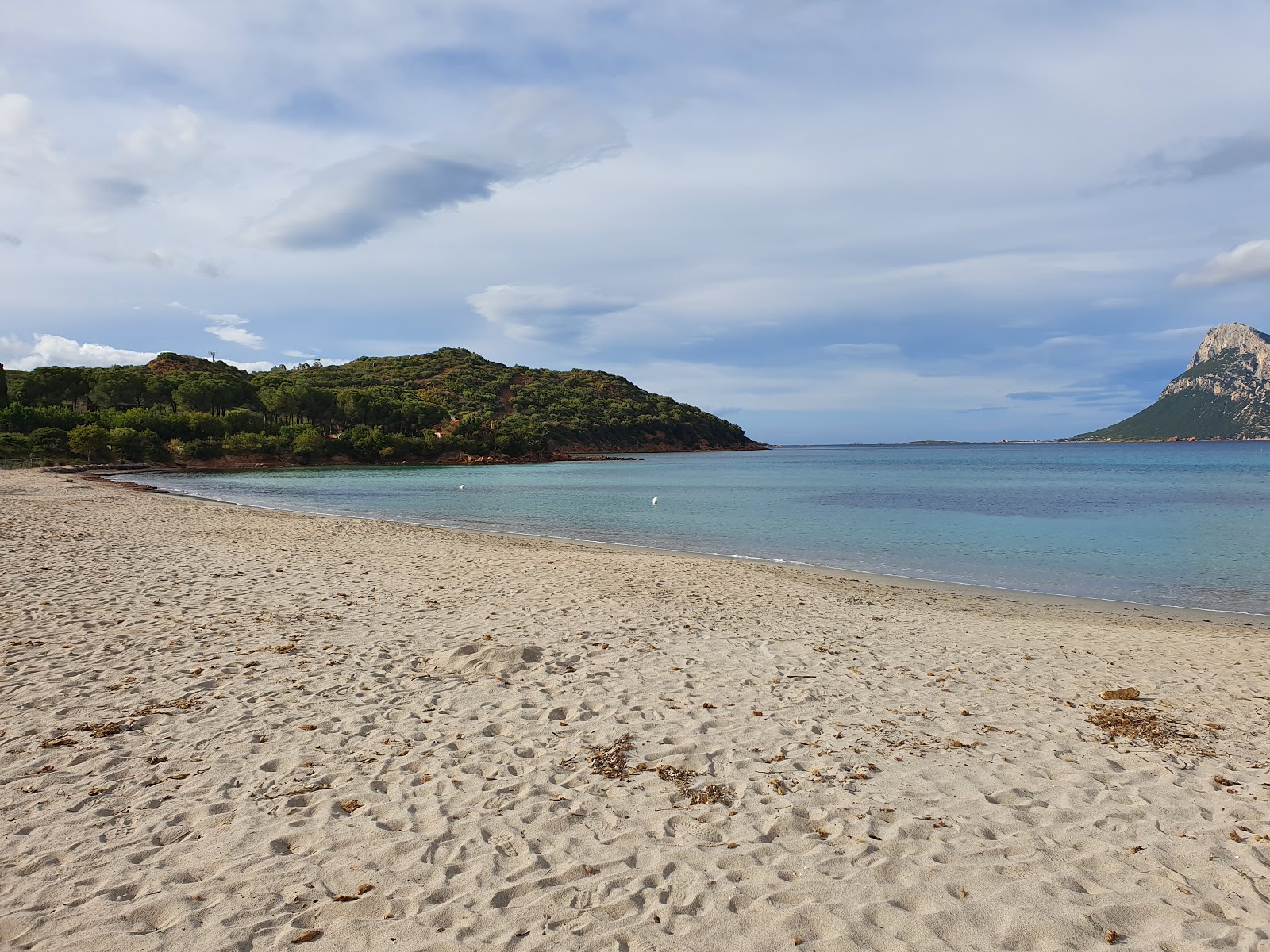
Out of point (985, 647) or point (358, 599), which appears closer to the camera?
point (985, 647)

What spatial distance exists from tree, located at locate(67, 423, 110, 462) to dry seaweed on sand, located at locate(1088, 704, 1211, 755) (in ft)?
245

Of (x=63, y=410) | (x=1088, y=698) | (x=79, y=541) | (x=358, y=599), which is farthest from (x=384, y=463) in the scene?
(x=1088, y=698)

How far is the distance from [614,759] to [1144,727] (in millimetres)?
4815

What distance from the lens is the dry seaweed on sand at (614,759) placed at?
17.4ft

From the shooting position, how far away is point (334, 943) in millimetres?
3389

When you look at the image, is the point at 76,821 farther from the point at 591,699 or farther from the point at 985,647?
the point at 985,647

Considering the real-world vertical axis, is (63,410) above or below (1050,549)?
above

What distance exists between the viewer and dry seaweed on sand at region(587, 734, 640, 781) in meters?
5.30

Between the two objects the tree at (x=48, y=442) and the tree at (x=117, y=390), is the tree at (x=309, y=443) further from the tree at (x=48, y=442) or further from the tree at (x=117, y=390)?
the tree at (x=48, y=442)

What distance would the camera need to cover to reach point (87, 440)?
201 ft

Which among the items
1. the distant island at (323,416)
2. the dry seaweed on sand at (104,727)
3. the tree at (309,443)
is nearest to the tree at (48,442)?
the distant island at (323,416)

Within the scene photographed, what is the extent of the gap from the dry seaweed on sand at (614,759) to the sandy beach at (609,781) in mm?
27

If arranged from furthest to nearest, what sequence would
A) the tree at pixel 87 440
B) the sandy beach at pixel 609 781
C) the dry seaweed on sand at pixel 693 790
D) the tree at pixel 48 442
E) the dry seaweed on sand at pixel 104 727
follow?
the tree at pixel 87 440 < the tree at pixel 48 442 < the dry seaweed on sand at pixel 104 727 < the dry seaweed on sand at pixel 693 790 < the sandy beach at pixel 609 781

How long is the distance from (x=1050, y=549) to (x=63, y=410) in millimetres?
86627
